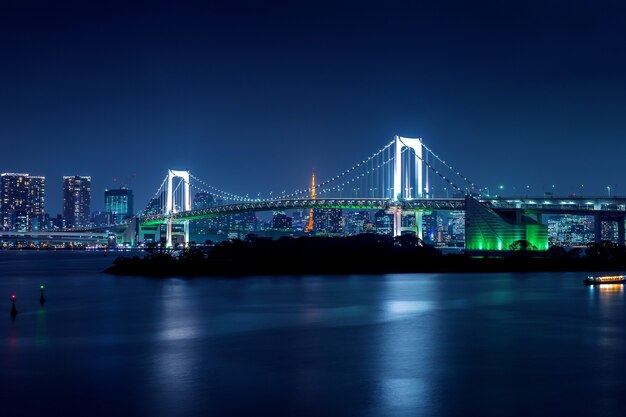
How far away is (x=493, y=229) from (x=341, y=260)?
377 inches

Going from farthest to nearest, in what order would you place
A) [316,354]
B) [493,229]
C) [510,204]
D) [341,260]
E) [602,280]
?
[510,204]
[493,229]
[341,260]
[602,280]
[316,354]

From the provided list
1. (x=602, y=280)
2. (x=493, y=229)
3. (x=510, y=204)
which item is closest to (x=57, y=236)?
(x=510, y=204)

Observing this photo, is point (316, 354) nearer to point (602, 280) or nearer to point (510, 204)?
point (602, 280)

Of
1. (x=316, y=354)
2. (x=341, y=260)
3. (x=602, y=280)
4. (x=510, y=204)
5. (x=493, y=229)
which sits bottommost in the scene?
(x=316, y=354)

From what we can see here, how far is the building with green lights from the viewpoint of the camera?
45.5 metres

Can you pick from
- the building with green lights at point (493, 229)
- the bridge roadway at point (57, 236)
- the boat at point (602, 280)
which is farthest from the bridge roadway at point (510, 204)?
the bridge roadway at point (57, 236)

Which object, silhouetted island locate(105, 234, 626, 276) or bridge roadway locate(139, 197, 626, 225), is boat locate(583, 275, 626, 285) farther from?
bridge roadway locate(139, 197, 626, 225)

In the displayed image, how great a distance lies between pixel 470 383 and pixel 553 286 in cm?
2022

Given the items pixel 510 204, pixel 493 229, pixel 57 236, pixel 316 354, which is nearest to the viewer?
pixel 316 354

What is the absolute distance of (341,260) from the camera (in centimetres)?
4334

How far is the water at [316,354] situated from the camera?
11.0 metres

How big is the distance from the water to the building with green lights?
1686 centimetres

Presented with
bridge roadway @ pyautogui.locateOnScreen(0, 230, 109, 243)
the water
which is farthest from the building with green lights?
bridge roadway @ pyautogui.locateOnScreen(0, 230, 109, 243)

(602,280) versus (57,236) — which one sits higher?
(57,236)
